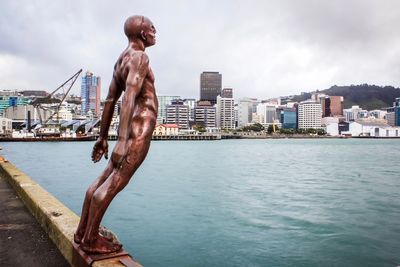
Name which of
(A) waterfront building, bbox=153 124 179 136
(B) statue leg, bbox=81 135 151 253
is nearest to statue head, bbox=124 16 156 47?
(B) statue leg, bbox=81 135 151 253

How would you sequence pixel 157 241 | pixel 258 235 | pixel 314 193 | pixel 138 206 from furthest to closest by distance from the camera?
pixel 314 193, pixel 138 206, pixel 258 235, pixel 157 241

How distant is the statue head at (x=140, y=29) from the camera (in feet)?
12.5

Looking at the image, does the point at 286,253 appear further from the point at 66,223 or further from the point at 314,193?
the point at 314,193

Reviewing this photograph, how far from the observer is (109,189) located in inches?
140

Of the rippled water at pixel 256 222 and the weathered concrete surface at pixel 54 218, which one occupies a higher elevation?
the weathered concrete surface at pixel 54 218

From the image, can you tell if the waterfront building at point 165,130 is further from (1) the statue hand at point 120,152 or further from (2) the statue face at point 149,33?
(1) the statue hand at point 120,152

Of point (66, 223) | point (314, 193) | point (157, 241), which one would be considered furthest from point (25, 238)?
point (314, 193)

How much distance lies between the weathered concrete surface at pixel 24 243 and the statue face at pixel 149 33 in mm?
2579

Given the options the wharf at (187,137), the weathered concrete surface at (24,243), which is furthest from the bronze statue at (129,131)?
the wharf at (187,137)

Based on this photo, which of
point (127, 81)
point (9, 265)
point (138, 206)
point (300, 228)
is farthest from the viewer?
point (138, 206)

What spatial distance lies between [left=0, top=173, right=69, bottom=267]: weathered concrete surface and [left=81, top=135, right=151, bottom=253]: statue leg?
76 cm

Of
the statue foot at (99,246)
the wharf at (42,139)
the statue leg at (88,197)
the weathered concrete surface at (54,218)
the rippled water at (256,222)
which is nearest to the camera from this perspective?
the statue foot at (99,246)

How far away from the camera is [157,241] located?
38.5 ft

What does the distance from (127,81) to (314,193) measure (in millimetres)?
20666
